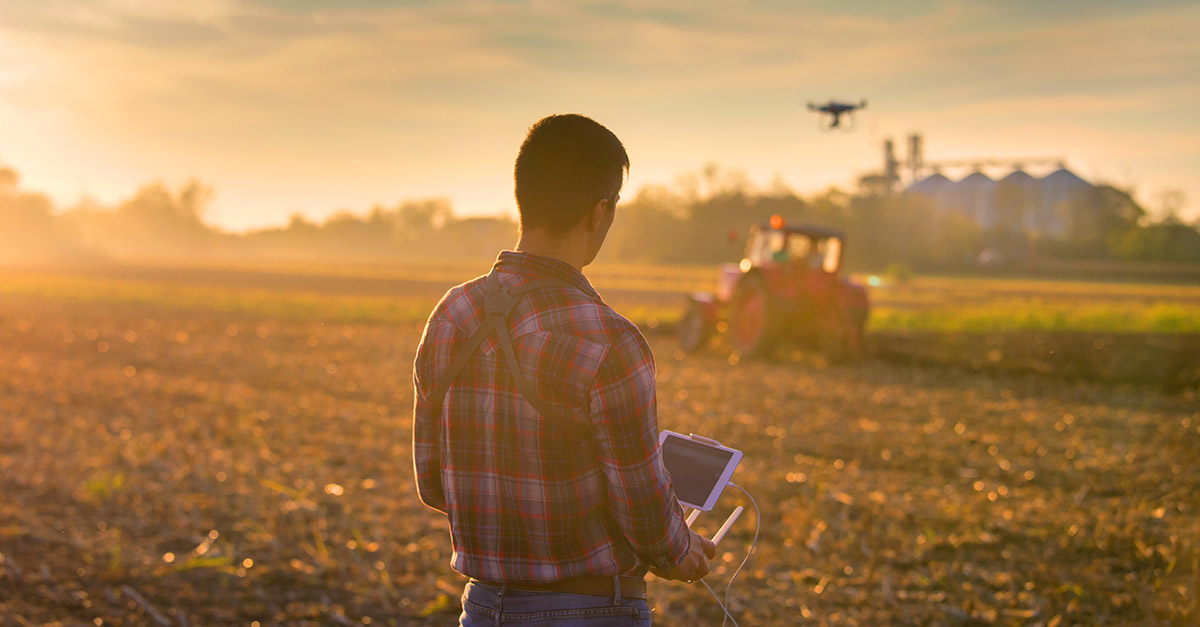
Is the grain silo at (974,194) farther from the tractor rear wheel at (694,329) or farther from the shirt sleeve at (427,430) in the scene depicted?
the shirt sleeve at (427,430)

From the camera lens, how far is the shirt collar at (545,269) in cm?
167

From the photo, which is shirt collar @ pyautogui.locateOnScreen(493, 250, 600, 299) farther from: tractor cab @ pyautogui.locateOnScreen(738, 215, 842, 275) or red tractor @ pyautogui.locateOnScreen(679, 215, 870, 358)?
tractor cab @ pyautogui.locateOnScreen(738, 215, 842, 275)

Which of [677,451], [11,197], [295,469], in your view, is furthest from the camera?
[11,197]

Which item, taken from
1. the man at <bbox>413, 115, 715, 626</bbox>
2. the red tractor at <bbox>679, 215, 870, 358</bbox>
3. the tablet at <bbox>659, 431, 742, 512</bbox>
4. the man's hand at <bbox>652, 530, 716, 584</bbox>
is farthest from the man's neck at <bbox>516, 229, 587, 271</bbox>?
the red tractor at <bbox>679, 215, 870, 358</bbox>

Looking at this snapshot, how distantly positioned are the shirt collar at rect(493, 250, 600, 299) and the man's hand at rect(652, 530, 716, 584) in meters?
0.55

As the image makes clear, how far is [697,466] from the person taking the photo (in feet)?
6.22

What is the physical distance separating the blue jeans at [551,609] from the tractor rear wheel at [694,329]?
13.2 metres

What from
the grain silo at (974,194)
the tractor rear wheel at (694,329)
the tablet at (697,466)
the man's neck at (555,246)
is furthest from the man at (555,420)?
the grain silo at (974,194)

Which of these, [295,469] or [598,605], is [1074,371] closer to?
[295,469]

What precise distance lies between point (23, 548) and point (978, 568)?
5419 millimetres

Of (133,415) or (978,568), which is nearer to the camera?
(978,568)

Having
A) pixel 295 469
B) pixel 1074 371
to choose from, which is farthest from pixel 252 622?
pixel 1074 371

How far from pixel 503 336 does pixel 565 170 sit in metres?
0.33

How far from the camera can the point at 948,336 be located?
573 inches
